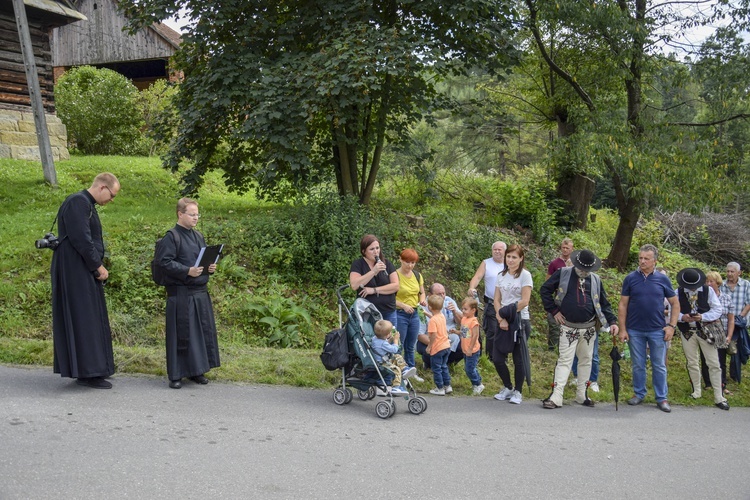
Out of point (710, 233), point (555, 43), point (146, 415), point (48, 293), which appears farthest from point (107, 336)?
point (710, 233)

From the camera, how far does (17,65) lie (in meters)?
21.1

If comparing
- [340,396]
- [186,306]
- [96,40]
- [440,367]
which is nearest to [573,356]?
[440,367]

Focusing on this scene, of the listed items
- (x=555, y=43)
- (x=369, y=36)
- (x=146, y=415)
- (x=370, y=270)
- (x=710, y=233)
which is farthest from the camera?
(x=710, y=233)

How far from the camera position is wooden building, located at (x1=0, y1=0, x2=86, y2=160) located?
20609 mm

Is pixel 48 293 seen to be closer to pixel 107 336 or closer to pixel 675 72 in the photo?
pixel 107 336

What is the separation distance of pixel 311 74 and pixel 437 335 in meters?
5.82

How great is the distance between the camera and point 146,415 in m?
6.64

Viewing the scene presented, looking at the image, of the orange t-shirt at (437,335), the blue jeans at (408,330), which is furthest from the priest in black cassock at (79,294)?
the orange t-shirt at (437,335)

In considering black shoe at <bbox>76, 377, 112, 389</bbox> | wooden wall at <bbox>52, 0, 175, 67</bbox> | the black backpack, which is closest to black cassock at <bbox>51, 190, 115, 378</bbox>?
black shoe at <bbox>76, 377, 112, 389</bbox>

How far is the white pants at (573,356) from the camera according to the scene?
8.59 metres

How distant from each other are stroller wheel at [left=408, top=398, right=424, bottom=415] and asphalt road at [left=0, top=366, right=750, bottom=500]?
0.22 ft

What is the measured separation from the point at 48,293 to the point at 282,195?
5.25m

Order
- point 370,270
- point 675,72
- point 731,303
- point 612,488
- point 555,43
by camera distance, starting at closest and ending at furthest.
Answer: point 612,488 → point 370,270 → point 731,303 → point 675,72 → point 555,43

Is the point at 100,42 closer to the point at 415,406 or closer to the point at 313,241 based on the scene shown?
the point at 313,241
